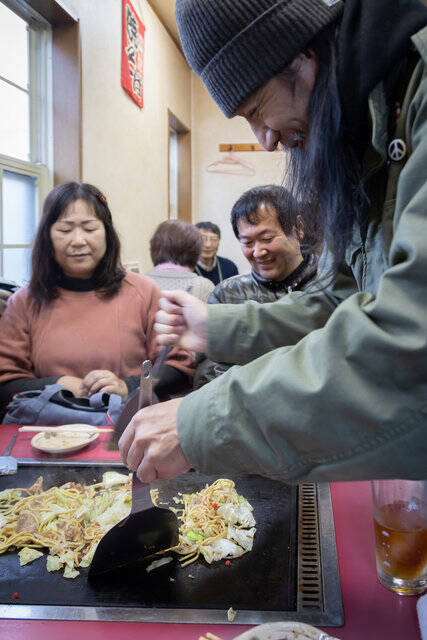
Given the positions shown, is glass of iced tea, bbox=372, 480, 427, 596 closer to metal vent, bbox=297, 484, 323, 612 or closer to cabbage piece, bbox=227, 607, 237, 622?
metal vent, bbox=297, 484, 323, 612

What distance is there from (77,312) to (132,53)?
2.56 m

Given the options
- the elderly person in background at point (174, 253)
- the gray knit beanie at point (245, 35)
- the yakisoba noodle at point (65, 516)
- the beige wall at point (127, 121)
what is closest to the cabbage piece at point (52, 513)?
the yakisoba noodle at point (65, 516)

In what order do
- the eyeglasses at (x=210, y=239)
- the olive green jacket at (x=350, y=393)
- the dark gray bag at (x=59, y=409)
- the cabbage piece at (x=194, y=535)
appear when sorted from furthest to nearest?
the eyeglasses at (x=210, y=239)
the dark gray bag at (x=59, y=409)
the cabbage piece at (x=194, y=535)
the olive green jacket at (x=350, y=393)

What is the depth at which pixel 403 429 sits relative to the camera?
0.60 metres

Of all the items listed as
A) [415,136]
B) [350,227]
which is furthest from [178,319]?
[415,136]

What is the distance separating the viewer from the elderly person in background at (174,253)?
2.92 m

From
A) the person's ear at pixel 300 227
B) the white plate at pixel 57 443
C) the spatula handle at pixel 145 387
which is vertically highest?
the person's ear at pixel 300 227

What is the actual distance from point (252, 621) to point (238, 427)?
307 mm

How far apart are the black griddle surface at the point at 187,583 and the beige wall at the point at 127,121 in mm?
2566

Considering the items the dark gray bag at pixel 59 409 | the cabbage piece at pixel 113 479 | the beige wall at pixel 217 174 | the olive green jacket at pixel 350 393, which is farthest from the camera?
the beige wall at pixel 217 174

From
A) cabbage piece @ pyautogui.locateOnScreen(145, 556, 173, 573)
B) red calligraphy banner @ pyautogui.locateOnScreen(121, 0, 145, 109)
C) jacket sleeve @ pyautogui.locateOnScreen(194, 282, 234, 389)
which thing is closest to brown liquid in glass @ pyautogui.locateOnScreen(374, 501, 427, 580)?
cabbage piece @ pyautogui.locateOnScreen(145, 556, 173, 573)

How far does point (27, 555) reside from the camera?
36.2 inches

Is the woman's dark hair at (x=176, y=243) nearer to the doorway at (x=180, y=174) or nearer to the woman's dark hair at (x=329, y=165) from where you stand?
the woman's dark hair at (x=329, y=165)

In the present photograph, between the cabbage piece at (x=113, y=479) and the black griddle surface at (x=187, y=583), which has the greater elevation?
the cabbage piece at (x=113, y=479)
